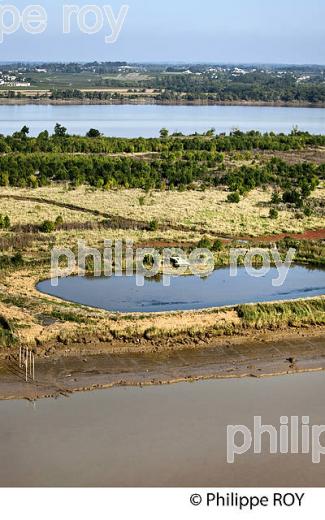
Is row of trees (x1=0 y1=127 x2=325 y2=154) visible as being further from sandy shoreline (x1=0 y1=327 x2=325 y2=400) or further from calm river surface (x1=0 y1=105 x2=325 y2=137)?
sandy shoreline (x1=0 y1=327 x2=325 y2=400)

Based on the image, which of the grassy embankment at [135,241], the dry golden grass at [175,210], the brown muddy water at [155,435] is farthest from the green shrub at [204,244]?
the brown muddy water at [155,435]

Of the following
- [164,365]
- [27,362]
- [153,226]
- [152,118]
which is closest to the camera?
[27,362]

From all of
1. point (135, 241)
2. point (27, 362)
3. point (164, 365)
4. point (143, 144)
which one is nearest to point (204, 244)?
point (135, 241)

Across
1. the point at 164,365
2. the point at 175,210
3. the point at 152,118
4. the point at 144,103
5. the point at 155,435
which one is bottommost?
the point at 155,435

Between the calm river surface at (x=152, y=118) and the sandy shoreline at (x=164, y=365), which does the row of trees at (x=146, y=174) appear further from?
the calm river surface at (x=152, y=118)

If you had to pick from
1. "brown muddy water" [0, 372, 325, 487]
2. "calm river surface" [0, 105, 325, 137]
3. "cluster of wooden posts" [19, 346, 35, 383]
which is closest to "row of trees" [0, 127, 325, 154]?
"calm river surface" [0, 105, 325, 137]

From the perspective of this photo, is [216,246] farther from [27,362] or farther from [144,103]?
[144,103]
